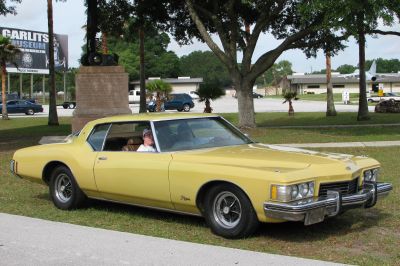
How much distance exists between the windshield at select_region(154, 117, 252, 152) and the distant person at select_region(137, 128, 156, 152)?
12cm

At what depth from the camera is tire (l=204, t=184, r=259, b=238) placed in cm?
600

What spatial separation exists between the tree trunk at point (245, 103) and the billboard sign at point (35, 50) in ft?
180

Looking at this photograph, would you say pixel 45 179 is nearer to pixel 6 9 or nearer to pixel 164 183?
pixel 164 183

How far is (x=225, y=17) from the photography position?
26.1 m

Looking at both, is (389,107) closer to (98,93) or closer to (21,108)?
(98,93)

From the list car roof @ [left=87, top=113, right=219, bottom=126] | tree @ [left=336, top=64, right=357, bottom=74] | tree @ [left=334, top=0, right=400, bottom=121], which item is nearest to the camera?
car roof @ [left=87, top=113, right=219, bottom=126]

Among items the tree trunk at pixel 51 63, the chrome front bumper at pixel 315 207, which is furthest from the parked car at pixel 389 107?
the chrome front bumper at pixel 315 207

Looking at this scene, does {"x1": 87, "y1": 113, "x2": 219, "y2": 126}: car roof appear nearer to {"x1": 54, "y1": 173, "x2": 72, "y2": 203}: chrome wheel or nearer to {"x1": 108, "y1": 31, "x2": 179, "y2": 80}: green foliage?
{"x1": 54, "y1": 173, "x2": 72, "y2": 203}: chrome wheel

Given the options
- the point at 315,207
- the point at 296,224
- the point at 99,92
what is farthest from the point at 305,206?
the point at 99,92

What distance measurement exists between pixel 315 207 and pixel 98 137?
3.34m

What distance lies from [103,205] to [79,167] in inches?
36.3

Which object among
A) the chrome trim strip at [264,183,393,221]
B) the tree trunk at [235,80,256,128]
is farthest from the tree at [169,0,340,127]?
the chrome trim strip at [264,183,393,221]

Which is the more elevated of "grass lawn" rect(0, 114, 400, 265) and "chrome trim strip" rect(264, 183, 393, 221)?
"chrome trim strip" rect(264, 183, 393, 221)

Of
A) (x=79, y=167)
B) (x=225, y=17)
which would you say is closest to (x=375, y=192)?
(x=79, y=167)
